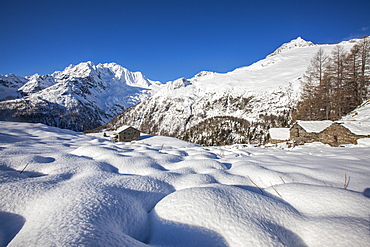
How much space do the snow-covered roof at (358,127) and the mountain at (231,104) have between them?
38634 mm

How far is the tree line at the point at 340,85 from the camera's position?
18.6m

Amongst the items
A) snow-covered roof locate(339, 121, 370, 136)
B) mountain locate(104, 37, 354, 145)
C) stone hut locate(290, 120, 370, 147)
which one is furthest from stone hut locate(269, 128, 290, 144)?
mountain locate(104, 37, 354, 145)

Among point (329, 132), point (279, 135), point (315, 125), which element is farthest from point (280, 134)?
point (329, 132)

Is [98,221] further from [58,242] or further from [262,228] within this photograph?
[262,228]

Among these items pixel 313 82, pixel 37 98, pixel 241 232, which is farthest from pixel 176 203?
pixel 37 98

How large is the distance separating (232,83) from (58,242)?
315 ft

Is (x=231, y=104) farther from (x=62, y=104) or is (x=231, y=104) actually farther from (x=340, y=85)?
(x=62, y=104)

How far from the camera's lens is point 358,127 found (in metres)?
10.5

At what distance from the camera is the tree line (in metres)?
18.6

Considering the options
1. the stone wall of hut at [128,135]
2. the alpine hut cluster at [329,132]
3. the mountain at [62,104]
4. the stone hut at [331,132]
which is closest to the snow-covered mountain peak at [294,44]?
the alpine hut cluster at [329,132]

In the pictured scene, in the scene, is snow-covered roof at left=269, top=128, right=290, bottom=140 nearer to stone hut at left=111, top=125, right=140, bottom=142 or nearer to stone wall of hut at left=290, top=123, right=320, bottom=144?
stone wall of hut at left=290, top=123, right=320, bottom=144

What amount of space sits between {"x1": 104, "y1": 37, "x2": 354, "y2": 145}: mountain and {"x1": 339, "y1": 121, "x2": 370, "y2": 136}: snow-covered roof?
38634mm

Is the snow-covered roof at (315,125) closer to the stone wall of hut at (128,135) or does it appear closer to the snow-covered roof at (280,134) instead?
the snow-covered roof at (280,134)

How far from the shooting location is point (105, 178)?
7.70ft
